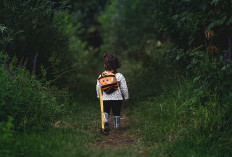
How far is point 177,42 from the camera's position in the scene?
372 inches

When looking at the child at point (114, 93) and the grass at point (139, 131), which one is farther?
the child at point (114, 93)

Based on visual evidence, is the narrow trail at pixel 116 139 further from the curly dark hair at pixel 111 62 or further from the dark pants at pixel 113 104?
the curly dark hair at pixel 111 62

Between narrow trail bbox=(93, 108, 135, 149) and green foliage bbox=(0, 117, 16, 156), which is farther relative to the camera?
narrow trail bbox=(93, 108, 135, 149)

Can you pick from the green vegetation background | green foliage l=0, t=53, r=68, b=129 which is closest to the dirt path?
the green vegetation background

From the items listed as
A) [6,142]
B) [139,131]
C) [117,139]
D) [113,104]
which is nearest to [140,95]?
[113,104]

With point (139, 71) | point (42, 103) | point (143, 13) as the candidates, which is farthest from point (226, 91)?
point (143, 13)

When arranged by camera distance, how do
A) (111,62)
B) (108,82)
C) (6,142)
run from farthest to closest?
(111,62), (108,82), (6,142)

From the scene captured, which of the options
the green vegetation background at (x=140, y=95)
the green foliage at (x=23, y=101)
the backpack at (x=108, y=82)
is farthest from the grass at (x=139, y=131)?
the backpack at (x=108, y=82)

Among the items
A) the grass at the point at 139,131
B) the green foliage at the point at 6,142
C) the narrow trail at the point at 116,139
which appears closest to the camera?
the green foliage at the point at 6,142

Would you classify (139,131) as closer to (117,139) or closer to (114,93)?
(117,139)

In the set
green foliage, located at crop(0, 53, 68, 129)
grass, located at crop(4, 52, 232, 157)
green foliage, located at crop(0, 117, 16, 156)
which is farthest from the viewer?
green foliage, located at crop(0, 53, 68, 129)

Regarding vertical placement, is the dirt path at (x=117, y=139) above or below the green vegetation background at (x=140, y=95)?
below

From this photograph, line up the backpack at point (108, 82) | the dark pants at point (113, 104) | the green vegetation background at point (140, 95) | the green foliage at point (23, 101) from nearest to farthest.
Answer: the green vegetation background at point (140, 95), the green foliage at point (23, 101), the backpack at point (108, 82), the dark pants at point (113, 104)

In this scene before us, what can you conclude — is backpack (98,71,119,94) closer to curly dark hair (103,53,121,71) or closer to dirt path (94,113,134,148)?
curly dark hair (103,53,121,71)
